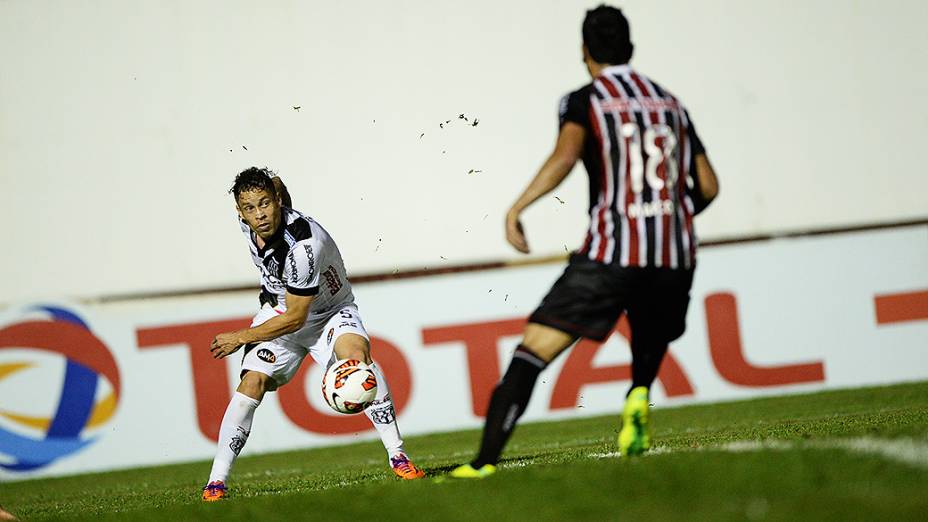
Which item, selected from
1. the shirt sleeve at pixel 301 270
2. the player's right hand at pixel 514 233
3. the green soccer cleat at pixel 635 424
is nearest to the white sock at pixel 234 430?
the shirt sleeve at pixel 301 270

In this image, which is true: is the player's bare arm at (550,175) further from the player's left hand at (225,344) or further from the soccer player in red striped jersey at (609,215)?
the player's left hand at (225,344)

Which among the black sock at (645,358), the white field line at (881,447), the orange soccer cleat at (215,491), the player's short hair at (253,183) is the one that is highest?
the player's short hair at (253,183)

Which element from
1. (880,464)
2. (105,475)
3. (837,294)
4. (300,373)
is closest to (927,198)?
(837,294)

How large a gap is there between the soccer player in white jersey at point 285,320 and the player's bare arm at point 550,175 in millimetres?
2136

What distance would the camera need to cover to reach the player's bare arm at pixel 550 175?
4781mm

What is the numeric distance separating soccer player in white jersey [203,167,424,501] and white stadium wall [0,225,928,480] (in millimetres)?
4299

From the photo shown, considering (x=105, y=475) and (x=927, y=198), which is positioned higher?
(x=927, y=198)

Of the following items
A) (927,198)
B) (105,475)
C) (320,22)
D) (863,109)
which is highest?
(320,22)

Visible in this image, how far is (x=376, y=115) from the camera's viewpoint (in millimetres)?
13031

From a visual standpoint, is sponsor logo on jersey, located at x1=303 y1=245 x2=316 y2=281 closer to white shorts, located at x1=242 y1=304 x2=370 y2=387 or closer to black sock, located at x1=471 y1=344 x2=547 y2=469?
white shorts, located at x1=242 y1=304 x2=370 y2=387

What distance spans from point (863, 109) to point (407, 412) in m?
5.63

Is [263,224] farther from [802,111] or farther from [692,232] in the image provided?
[802,111]

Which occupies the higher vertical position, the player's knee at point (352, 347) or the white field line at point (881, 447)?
the player's knee at point (352, 347)

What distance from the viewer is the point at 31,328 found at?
11.7 meters
